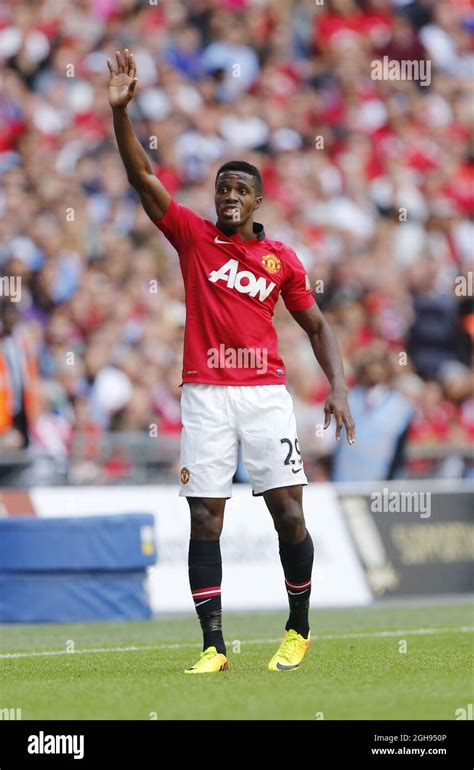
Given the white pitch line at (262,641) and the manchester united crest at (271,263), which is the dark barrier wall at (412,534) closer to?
the white pitch line at (262,641)

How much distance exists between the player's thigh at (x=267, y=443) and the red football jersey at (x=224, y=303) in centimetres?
11

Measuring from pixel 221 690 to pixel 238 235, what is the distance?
2.50 m

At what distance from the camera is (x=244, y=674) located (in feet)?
25.8

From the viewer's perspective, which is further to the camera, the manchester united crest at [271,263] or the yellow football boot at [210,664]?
the manchester united crest at [271,263]

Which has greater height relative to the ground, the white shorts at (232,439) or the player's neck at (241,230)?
the player's neck at (241,230)

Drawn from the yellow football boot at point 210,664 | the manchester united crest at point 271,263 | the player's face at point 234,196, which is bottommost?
the yellow football boot at point 210,664

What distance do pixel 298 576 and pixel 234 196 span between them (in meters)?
2.07

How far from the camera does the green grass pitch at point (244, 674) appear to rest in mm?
6477

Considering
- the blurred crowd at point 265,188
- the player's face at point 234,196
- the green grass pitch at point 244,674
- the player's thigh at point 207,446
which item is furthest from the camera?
the blurred crowd at point 265,188

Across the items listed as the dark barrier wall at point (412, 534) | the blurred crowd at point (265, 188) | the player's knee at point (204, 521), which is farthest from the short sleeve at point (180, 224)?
the dark barrier wall at point (412, 534)

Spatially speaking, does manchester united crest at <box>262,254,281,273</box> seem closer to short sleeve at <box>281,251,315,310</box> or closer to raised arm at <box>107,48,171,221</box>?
short sleeve at <box>281,251,315,310</box>

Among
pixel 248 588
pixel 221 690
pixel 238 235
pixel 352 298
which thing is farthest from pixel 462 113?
pixel 221 690

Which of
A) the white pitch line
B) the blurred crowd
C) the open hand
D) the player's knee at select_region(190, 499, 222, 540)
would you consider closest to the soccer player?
the player's knee at select_region(190, 499, 222, 540)
